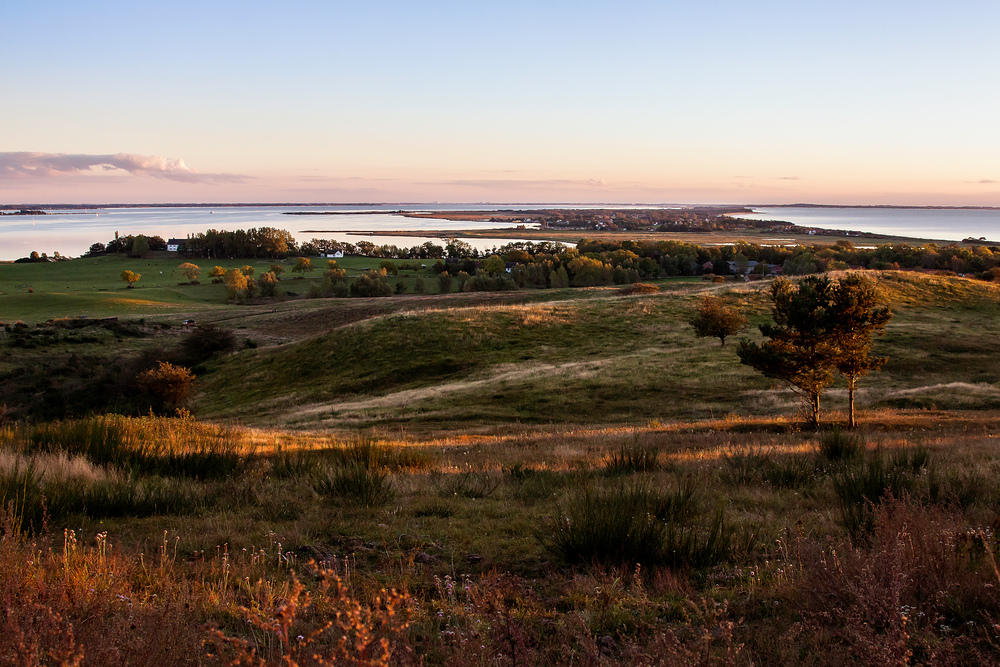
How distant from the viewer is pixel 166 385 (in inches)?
1169

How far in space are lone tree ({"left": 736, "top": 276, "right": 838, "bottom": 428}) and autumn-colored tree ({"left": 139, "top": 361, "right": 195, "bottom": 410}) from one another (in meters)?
27.3

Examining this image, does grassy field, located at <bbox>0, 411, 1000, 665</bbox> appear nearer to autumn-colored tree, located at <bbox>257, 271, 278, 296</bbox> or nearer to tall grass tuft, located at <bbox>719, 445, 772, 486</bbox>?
tall grass tuft, located at <bbox>719, 445, 772, 486</bbox>

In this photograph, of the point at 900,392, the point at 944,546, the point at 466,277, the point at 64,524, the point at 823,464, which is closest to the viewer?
the point at 944,546

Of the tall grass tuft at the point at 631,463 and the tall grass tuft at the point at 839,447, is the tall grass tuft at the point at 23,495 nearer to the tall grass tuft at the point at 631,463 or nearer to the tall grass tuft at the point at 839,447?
the tall grass tuft at the point at 631,463

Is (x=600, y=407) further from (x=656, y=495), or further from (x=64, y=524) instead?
(x=64, y=524)

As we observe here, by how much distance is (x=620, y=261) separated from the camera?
118 metres

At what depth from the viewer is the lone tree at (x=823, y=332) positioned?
55.1 ft

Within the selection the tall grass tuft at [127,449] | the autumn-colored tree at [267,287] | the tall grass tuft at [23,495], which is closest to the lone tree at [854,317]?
the tall grass tuft at [127,449]

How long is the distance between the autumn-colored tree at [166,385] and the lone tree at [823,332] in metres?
27.5

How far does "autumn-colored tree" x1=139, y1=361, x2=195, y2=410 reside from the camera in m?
29.7

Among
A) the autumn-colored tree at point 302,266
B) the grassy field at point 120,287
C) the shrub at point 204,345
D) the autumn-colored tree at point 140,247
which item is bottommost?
the shrub at point 204,345

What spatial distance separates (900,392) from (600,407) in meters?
12.3

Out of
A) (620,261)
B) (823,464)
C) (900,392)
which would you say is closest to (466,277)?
(620,261)

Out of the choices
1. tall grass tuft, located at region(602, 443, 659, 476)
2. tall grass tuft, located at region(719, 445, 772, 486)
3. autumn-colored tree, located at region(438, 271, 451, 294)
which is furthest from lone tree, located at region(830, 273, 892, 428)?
autumn-colored tree, located at region(438, 271, 451, 294)
